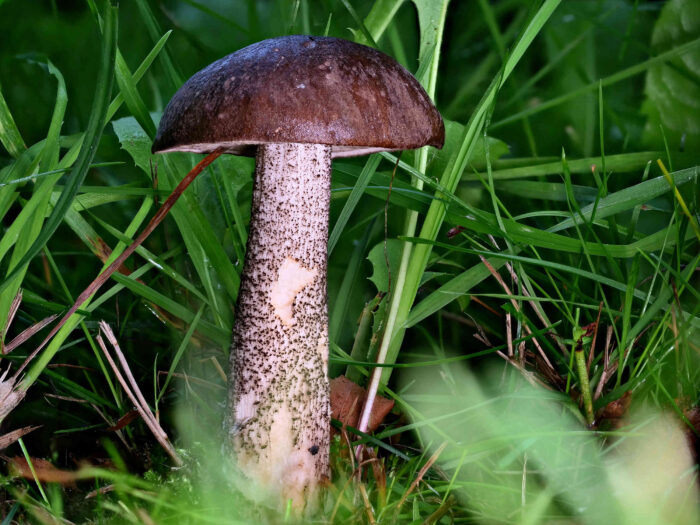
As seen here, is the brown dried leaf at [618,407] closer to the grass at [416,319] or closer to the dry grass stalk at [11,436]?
the grass at [416,319]

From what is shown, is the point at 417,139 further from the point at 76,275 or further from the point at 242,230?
the point at 76,275

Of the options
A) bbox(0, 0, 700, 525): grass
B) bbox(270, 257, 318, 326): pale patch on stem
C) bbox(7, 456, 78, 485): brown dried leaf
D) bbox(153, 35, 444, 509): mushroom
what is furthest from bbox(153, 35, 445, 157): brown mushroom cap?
bbox(7, 456, 78, 485): brown dried leaf

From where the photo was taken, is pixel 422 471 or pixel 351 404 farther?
pixel 351 404

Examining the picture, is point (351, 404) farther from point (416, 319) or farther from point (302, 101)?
point (302, 101)

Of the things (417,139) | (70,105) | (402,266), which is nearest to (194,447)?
(402,266)

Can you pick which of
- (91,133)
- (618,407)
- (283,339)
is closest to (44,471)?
(283,339)

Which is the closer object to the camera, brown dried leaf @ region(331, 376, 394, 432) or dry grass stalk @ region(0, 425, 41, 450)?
dry grass stalk @ region(0, 425, 41, 450)

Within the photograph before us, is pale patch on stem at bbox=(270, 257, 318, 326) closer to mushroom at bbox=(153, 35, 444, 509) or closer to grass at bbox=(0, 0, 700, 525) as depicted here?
mushroom at bbox=(153, 35, 444, 509)
